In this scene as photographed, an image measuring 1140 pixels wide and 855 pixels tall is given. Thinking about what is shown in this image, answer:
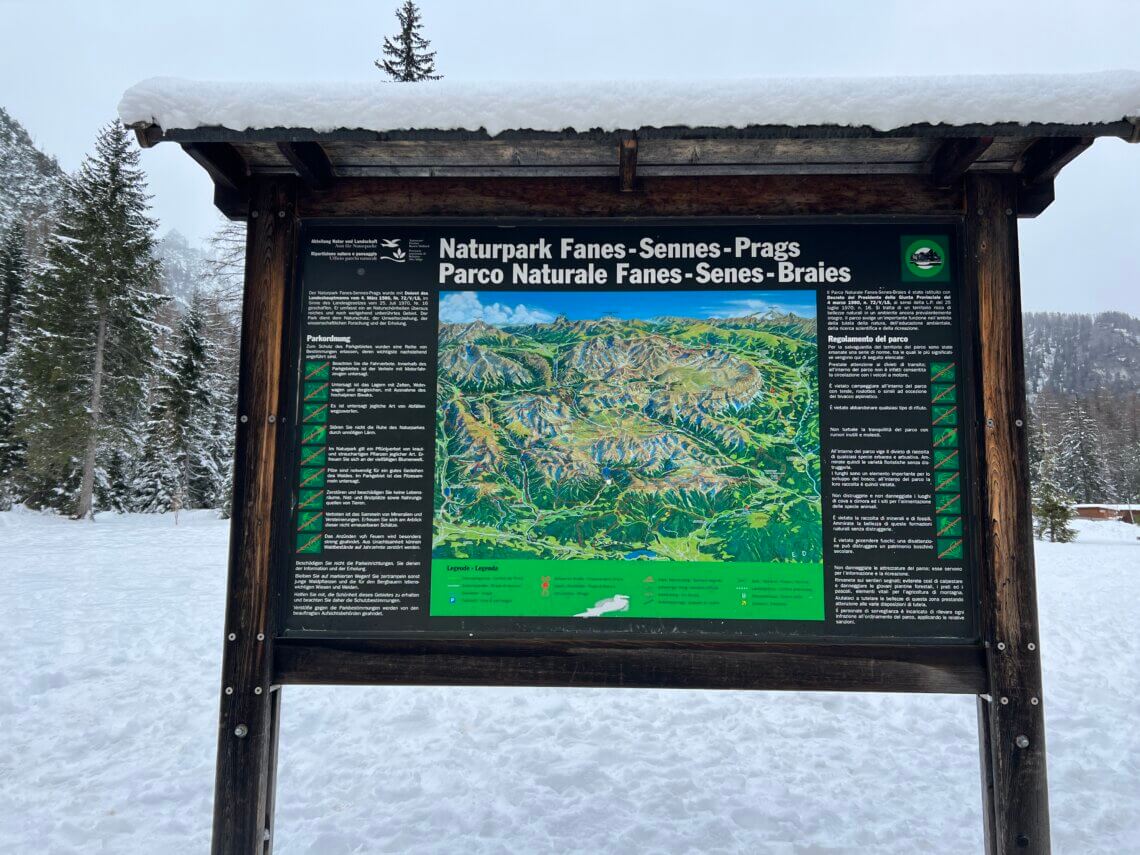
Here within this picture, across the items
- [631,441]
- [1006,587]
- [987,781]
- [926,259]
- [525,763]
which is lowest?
[525,763]

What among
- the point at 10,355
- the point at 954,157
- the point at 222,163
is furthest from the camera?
the point at 10,355

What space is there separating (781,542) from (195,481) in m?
35.0

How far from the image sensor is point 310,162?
343 cm

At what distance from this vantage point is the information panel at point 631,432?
3.37 metres

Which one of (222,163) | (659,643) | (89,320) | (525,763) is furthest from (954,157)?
(89,320)

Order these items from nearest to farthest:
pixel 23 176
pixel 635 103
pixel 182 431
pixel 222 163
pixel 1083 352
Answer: pixel 635 103 < pixel 222 163 < pixel 182 431 < pixel 23 176 < pixel 1083 352

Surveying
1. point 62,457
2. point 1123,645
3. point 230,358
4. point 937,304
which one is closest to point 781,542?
point 937,304

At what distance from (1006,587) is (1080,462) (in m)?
57.6

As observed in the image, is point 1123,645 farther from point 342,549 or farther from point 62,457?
point 62,457

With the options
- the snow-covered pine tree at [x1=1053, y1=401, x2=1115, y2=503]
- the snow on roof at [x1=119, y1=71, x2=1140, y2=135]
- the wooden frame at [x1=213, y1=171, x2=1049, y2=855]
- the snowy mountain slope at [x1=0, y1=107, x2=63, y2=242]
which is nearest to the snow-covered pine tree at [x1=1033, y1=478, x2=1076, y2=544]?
the wooden frame at [x1=213, y1=171, x2=1049, y2=855]

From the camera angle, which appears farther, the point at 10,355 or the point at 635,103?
the point at 10,355

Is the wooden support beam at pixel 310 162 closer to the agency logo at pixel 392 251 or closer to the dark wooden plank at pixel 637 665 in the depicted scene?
the agency logo at pixel 392 251

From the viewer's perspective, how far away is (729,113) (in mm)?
2914

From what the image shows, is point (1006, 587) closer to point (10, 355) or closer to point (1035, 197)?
point (1035, 197)
